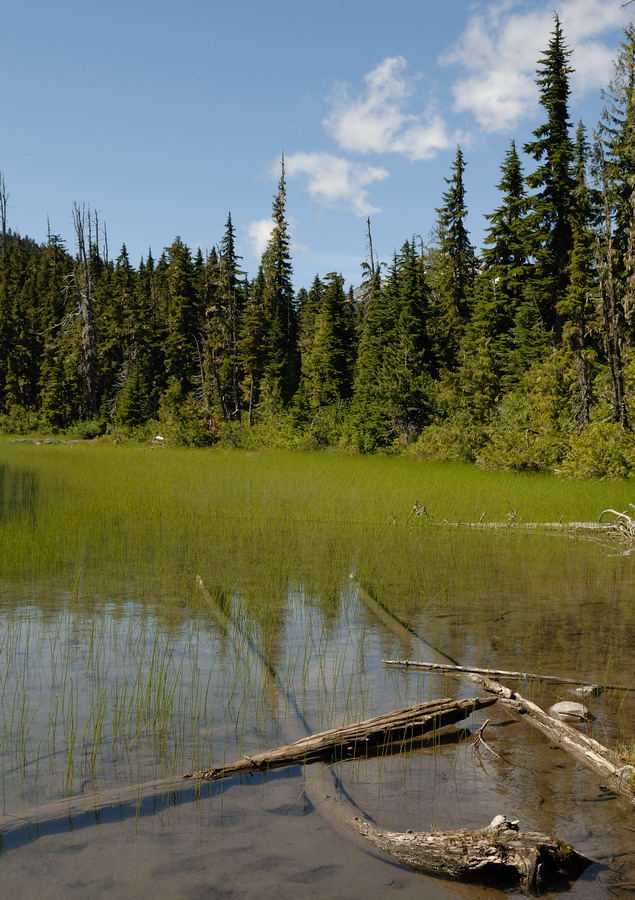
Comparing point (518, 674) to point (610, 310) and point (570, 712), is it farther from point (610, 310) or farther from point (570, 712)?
point (610, 310)

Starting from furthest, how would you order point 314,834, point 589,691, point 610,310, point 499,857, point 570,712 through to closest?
point 610,310 < point 589,691 < point 570,712 < point 314,834 < point 499,857

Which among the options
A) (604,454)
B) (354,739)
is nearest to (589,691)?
(354,739)

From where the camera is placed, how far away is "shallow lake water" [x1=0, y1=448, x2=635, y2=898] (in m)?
4.49

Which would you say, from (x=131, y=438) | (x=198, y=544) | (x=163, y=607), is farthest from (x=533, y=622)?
(x=131, y=438)

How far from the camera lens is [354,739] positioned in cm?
583

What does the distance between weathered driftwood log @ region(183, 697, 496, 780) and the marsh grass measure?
392mm

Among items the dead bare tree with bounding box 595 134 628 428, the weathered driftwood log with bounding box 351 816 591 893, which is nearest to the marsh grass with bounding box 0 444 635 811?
the weathered driftwood log with bounding box 351 816 591 893

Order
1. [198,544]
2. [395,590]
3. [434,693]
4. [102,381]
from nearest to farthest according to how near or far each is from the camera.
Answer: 1. [434,693]
2. [395,590]
3. [198,544]
4. [102,381]

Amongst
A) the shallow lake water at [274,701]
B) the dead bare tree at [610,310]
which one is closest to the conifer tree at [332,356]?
the dead bare tree at [610,310]

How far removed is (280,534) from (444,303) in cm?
4030

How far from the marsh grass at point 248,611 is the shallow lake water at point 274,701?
0.04 metres

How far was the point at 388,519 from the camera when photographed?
64.7ft

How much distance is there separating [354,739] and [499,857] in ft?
5.81

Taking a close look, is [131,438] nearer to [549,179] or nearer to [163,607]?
[549,179]
